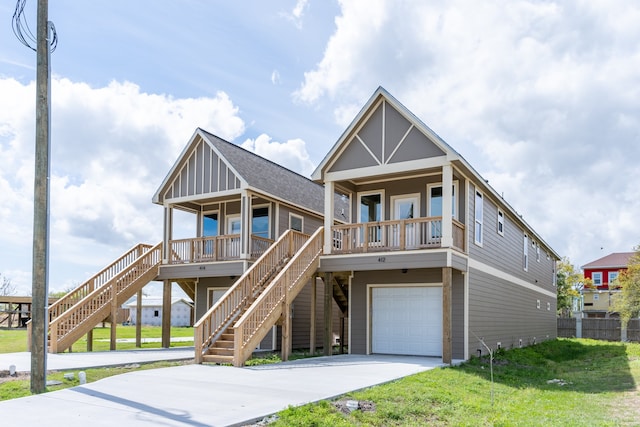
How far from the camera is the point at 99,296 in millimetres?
19156

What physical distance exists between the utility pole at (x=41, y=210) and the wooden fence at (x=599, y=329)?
32.3m

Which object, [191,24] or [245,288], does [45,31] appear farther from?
[245,288]

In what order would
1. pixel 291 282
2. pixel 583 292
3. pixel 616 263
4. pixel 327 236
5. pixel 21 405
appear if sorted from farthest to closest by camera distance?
pixel 616 263 < pixel 583 292 < pixel 327 236 < pixel 291 282 < pixel 21 405

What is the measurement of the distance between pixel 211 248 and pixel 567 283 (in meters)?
43.7

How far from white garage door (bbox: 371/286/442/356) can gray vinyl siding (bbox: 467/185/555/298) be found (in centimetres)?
195

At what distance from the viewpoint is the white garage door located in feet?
58.0

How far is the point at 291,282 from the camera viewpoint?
16.7 metres

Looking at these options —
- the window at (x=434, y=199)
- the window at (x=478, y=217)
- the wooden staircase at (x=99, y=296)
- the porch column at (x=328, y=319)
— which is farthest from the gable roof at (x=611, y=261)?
the wooden staircase at (x=99, y=296)

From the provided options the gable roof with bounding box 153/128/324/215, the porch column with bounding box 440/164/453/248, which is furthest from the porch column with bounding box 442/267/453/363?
the gable roof with bounding box 153/128/324/215

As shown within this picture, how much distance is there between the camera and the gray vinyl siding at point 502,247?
1823 centimetres

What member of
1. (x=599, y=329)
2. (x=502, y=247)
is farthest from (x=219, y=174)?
(x=599, y=329)

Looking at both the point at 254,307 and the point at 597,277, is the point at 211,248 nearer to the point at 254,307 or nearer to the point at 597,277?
the point at 254,307

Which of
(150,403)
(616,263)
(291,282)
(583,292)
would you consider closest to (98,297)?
(291,282)

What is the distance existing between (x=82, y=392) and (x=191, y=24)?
9177mm
